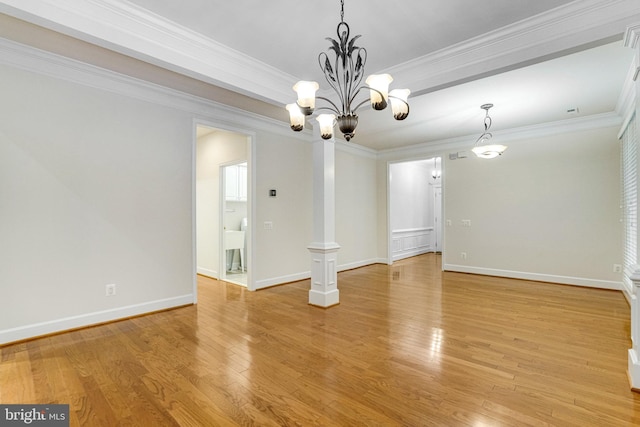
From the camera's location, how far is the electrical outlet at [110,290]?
3391mm

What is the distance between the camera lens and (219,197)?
5559 mm

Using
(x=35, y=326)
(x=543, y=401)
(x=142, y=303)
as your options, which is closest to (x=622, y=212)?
(x=543, y=401)

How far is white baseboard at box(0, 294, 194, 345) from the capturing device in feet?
9.34

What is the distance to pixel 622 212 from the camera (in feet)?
15.2

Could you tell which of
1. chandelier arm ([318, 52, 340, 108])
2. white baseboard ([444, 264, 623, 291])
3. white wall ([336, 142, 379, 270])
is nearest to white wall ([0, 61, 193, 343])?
chandelier arm ([318, 52, 340, 108])

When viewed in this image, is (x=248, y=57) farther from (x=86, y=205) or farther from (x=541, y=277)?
(x=541, y=277)

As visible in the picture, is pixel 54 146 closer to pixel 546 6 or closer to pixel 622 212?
A: pixel 546 6

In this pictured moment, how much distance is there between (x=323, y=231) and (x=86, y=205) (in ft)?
9.10

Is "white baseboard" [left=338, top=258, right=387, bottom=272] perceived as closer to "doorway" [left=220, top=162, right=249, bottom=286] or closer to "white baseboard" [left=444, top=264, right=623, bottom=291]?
"white baseboard" [left=444, top=264, right=623, bottom=291]

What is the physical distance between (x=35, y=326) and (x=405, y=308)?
13.5 feet

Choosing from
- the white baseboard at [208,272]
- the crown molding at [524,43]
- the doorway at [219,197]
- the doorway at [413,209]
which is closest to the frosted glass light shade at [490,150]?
the crown molding at [524,43]

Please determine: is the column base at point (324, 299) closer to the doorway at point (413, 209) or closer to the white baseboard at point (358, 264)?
the white baseboard at point (358, 264)

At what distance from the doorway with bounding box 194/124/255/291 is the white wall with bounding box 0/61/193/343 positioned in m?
1.28

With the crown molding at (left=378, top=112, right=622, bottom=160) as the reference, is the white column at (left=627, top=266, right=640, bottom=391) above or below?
below
